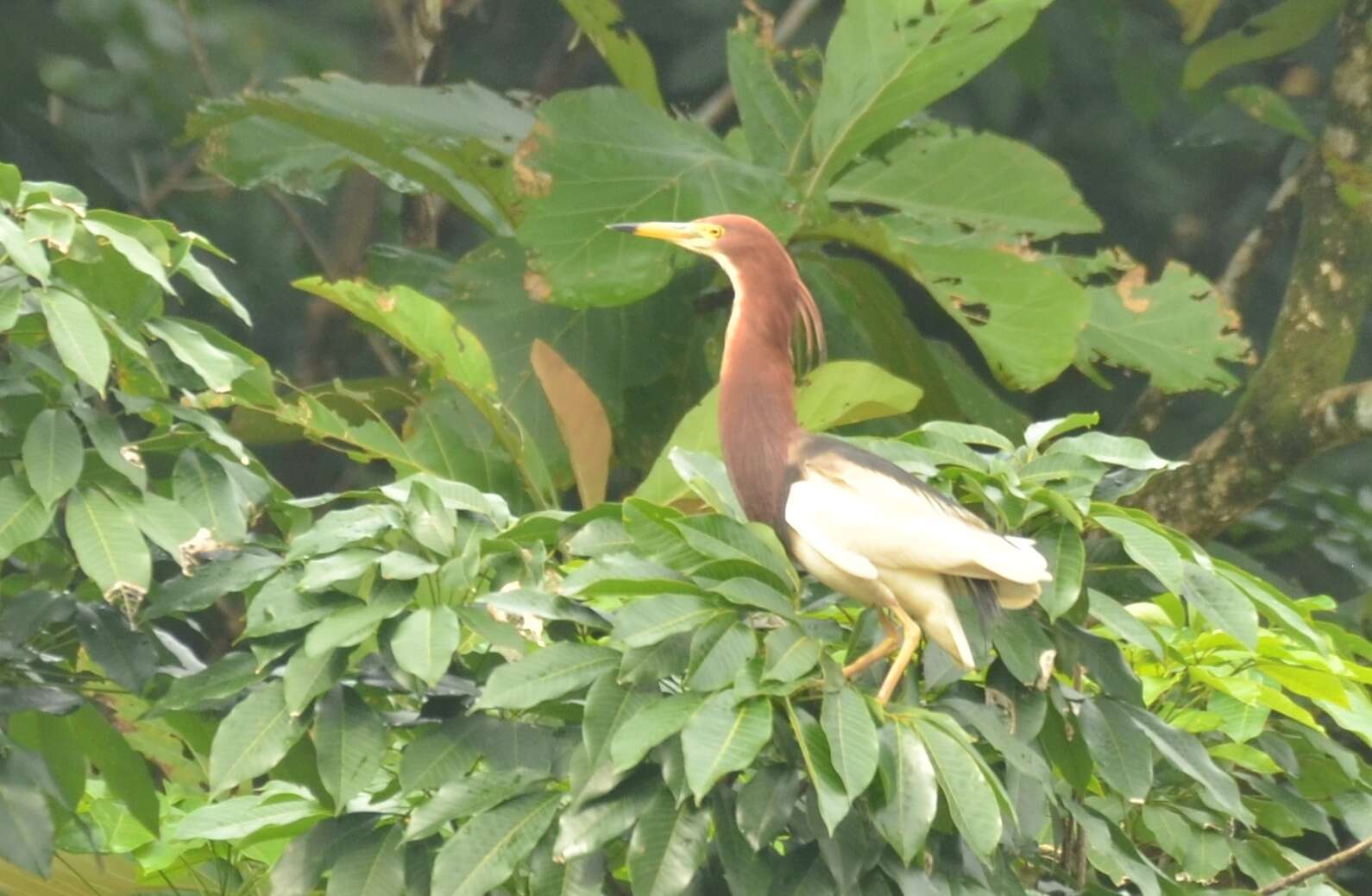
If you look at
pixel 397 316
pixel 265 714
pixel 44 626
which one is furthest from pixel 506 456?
pixel 265 714

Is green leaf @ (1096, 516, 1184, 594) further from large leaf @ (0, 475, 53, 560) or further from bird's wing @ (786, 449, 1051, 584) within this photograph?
large leaf @ (0, 475, 53, 560)

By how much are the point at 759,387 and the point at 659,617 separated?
1.02 ft

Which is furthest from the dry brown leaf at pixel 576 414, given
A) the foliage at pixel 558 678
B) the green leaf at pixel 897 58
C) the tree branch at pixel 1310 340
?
the tree branch at pixel 1310 340

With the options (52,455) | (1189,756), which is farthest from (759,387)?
(52,455)

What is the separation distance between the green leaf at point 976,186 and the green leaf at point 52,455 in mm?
1516

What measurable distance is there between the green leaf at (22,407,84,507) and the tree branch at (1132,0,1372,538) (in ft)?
5.81

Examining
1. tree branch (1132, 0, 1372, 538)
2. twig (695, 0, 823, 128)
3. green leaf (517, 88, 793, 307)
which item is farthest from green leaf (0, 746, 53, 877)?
twig (695, 0, 823, 128)

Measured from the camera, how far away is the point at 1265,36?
120 inches

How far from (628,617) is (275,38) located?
98.1 inches

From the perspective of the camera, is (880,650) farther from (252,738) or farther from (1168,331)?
(1168,331)

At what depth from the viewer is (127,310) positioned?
5.03 feet

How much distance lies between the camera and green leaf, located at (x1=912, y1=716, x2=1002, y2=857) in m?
1.16

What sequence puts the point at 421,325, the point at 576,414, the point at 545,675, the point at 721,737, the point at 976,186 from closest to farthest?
the point at 721,737 < the point at 545,675 < the point at 421,325 < the point at 576,414 < the point at 976,186

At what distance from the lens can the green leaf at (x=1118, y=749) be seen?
1.34 meters
